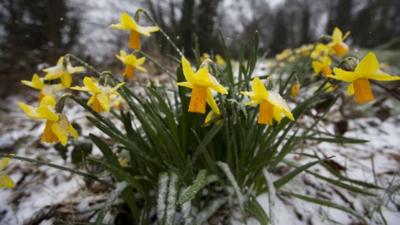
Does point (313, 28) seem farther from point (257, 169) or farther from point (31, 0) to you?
point (257, 169)

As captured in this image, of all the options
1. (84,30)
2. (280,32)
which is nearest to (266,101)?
(84,30)

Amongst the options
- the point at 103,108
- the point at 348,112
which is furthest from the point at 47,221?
the point at 348,112

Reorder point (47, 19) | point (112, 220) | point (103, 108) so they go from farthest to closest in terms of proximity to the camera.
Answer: point (47, 19) < point (112, 220) < point (103, 108)

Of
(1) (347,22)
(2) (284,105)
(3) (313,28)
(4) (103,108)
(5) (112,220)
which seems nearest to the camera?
(2) (284,105)

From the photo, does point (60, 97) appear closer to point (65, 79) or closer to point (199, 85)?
point (65, 79)

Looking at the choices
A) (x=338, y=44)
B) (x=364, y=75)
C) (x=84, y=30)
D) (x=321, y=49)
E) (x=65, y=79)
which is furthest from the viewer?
(x=84, y=30)

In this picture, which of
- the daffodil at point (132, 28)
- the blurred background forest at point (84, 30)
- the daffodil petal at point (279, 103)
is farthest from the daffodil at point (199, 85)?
the blurred background forest at point (84, 30)

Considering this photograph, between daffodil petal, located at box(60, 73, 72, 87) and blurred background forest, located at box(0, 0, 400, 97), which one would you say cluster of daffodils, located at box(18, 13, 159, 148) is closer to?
daffodil petal, located at box(60, 73, 72, 87)

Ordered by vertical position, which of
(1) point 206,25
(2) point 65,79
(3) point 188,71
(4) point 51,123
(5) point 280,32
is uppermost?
(5) point 280,32

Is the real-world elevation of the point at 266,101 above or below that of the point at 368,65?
below
